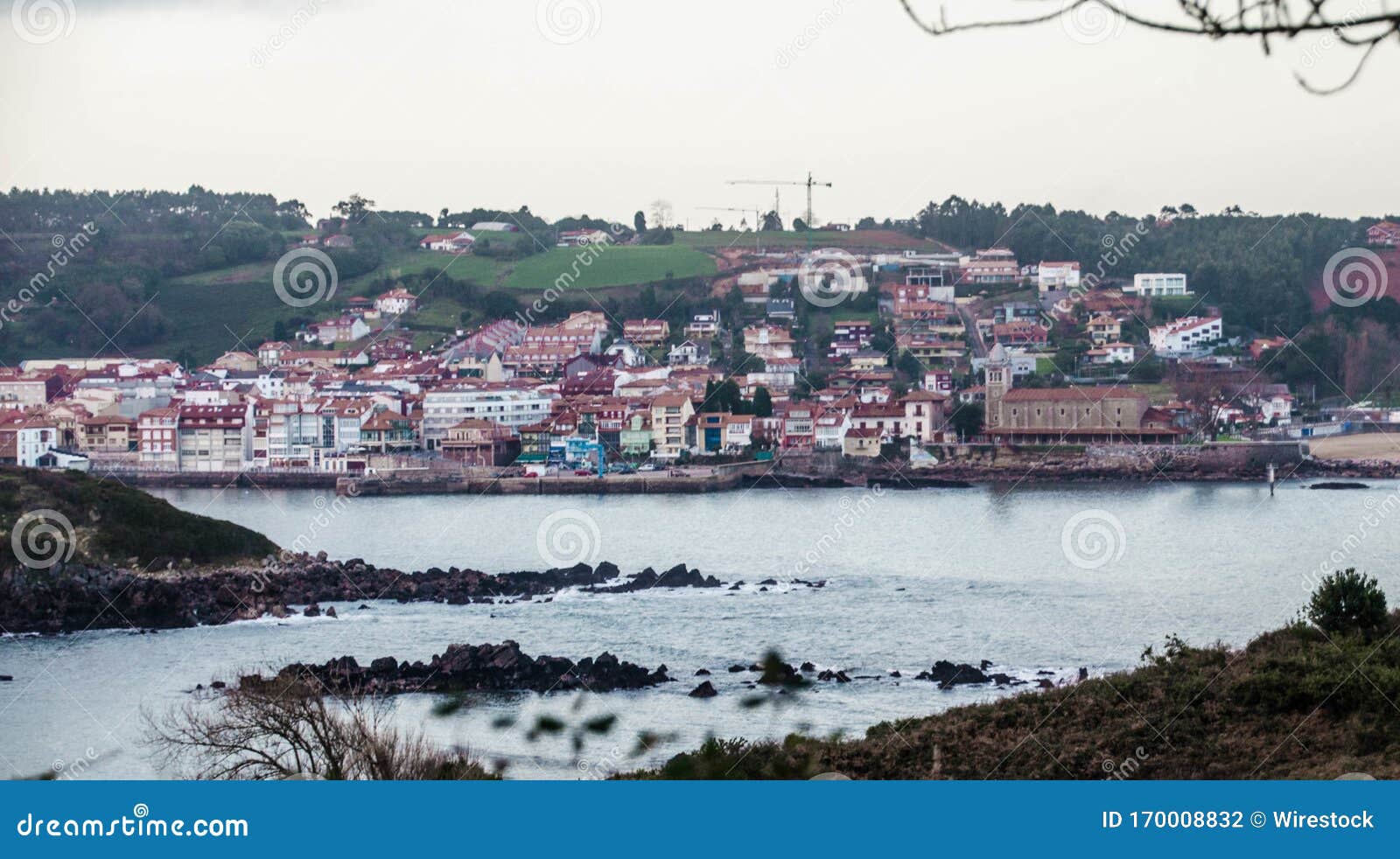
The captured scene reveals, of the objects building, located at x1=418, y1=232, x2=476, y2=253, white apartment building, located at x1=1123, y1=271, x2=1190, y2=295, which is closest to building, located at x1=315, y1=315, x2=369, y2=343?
building, located at x1=418, y1=232, x2=476, y2=253

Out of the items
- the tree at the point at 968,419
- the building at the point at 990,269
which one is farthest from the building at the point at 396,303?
the building at the point at 990,269

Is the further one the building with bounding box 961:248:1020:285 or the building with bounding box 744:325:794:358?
the building with bounding box 961:248:1020:285

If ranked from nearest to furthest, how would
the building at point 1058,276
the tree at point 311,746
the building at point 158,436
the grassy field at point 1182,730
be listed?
the tree at point 311,746 → the grassy field at point 1182,730 → the building at point 158,436 → the building at point 1058,276

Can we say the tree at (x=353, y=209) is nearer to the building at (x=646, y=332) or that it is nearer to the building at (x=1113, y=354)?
the building at (x=646, y=332)

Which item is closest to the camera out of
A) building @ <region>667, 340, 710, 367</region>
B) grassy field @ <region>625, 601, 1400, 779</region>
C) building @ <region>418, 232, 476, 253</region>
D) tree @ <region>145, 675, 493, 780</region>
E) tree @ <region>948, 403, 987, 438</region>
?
tree @ <region>145, 675, 493, 780</region>

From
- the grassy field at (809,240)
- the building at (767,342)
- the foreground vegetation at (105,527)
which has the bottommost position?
the foreground vegetation at (105,527)

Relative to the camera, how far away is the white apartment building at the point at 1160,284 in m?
19.9

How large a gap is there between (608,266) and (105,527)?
39.9 feet

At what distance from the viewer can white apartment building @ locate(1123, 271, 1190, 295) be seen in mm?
19938

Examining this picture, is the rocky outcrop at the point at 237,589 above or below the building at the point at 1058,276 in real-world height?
below

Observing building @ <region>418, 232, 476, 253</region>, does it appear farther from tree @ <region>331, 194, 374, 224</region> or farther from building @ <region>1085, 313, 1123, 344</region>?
building @ <region>1085, 313, 1123, 344</region>

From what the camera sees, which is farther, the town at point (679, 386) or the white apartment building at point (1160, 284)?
the white apartment building at point (1160, 284)

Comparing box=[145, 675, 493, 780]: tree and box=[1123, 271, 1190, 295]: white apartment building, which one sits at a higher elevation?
box=[1123, 271, 1190, 295]: white apartment building

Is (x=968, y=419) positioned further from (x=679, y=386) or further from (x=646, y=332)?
(x=646, y=332)
